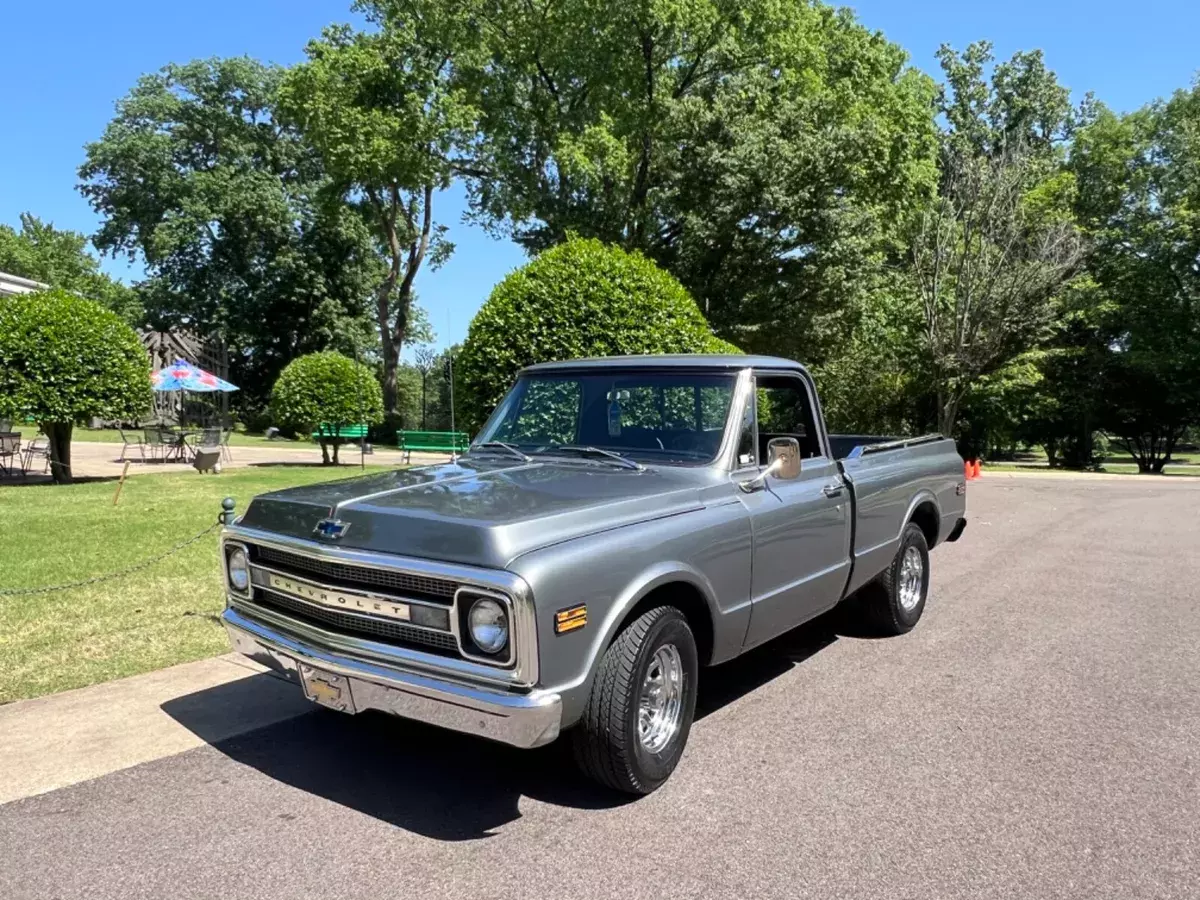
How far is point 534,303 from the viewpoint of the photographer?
1052cm

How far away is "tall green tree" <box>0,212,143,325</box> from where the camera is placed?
4894cm

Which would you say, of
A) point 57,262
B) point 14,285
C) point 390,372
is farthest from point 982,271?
point 57,262

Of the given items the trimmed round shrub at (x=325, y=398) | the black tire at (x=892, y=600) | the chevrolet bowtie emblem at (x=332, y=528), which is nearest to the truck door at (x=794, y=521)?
the black tire at (x=892, y=600)

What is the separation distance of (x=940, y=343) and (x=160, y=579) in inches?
972

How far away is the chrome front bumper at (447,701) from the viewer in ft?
9.82

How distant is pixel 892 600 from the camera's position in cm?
602

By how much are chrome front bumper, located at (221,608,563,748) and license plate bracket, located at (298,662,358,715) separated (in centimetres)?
2

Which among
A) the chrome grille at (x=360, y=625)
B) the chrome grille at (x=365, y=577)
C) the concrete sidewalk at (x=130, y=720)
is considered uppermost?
the chrome grille at (x=365, y=577)

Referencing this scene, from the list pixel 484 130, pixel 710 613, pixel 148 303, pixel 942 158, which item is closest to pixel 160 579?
pixel 710 613

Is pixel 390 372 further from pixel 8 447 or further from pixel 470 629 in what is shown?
pixel 470 629

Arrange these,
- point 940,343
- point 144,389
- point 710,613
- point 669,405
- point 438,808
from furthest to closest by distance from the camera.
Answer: point 940,343
point 144,389
point 669,405
point 710,613
point 438,808

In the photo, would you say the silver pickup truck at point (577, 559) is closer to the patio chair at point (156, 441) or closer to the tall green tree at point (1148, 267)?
the patio chair at point (156, 441)

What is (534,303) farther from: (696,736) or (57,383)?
(57,383)

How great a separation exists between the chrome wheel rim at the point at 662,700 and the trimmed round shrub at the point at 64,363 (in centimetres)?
1283
